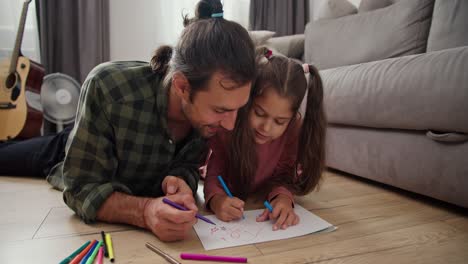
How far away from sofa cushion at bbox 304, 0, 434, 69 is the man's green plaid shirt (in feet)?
3.84

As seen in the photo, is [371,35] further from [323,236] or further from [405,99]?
[323,236]

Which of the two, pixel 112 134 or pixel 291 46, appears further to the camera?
pixel 291 46

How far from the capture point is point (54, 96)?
2.24 metres

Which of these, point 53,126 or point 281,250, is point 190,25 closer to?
point 281,250

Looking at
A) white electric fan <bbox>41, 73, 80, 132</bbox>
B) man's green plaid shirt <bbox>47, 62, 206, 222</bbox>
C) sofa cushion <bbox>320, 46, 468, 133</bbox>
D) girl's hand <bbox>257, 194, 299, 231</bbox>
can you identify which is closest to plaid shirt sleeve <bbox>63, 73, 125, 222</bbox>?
man's green plaid shirt <bbox>47, 62, 206, 222</bbox>

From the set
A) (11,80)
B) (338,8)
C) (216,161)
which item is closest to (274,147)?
(216,161)

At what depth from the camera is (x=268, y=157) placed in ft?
3.78

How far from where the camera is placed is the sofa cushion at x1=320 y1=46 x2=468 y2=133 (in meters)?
0.93

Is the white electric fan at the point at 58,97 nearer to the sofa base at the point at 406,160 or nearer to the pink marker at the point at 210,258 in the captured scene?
the sofa base at the point at 406,160

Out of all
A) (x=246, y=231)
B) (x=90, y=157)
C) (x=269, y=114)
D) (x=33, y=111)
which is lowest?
(x=33, y=111)

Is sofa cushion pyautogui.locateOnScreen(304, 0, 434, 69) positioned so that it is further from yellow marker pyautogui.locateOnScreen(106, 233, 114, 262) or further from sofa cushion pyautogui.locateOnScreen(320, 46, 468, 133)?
yellow marker pyautogui.locateOnScreen(106, 233, 114, 262)

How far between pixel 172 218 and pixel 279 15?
8.54 ft

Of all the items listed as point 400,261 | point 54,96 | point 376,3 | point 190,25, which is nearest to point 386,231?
point 400,261

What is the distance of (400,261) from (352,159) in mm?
725
